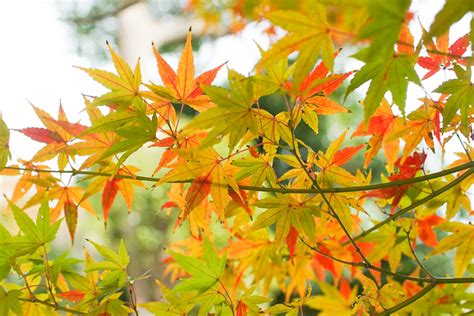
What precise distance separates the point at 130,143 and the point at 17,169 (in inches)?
9.3

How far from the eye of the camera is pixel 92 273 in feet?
2.50

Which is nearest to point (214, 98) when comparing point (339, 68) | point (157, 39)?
point (339, 68)

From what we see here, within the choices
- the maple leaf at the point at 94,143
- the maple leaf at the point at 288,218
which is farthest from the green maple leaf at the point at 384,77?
the maple leaf at the point at 94,143

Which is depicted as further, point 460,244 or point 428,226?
point 428,226

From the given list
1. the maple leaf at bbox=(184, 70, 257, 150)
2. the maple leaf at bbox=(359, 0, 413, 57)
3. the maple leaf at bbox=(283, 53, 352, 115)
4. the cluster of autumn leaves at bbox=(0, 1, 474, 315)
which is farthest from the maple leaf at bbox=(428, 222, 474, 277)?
the maple leaf at bbox=(359, 0, 413, 57)

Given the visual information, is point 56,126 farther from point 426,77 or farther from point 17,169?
point 426,77

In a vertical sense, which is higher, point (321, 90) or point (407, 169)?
A: point (321, 90)

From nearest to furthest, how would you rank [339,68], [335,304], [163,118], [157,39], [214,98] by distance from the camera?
1. [214,98]
2. [163,118]
3. [335,304]
4. [339,68]
5. [157,39]

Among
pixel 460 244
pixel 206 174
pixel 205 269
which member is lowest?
pixel 460 244

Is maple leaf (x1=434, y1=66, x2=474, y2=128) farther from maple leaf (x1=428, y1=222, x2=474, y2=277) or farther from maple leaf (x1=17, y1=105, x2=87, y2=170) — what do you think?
maple leaf (x1=17, y1=105, x2=87, y2=170)

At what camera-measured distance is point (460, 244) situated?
0.76 m

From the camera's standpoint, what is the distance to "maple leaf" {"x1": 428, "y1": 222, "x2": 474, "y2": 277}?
2.46 feet

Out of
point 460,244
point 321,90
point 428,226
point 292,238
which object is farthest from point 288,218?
point 428,226

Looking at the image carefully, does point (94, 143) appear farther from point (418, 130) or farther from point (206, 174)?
point (418, 130)
